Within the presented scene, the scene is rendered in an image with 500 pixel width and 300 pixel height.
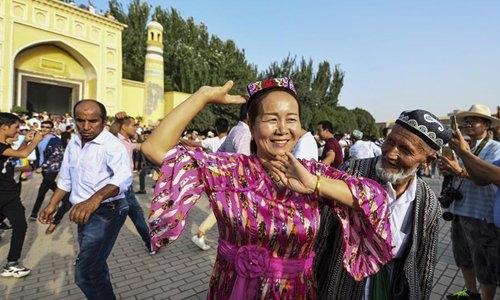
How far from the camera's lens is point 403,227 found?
78.6 inches

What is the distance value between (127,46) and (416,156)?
31.9 m

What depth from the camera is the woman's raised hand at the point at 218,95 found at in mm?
1528

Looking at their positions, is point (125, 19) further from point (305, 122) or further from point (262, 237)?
point (262, 237)

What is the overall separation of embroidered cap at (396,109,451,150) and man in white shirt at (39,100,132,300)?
2.30 meters

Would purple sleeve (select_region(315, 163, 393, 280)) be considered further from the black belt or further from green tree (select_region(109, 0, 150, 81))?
green tree (select_region(109, 0, 150, 81))

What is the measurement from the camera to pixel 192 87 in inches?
1161

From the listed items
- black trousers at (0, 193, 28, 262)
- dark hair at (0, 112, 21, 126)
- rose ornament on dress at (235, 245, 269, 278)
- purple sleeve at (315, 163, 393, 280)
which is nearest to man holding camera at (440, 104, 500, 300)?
purple sleeve at (315, 163, 393, 280)

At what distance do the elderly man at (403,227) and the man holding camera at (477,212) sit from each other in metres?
1.08

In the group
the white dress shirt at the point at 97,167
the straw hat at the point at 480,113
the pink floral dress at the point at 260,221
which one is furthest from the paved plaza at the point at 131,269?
the pink floral dress at the point at 260,221

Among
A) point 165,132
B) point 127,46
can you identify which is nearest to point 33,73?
point 127,46

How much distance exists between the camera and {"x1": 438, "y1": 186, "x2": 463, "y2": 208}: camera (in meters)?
3.20

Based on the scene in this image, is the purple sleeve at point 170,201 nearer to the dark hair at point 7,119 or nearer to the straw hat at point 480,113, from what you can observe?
the straw hat at point 480,113

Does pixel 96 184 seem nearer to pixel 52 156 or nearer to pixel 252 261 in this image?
pixel 252 261

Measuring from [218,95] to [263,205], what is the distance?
0.59m
